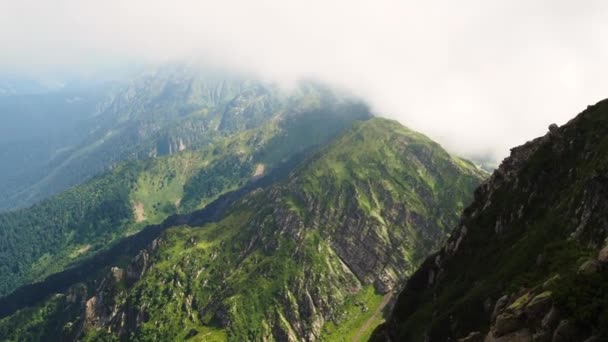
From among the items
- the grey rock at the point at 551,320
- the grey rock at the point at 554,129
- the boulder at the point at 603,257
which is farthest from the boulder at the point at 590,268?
the grey rock at the point at 554,129

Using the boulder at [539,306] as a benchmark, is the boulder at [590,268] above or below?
above

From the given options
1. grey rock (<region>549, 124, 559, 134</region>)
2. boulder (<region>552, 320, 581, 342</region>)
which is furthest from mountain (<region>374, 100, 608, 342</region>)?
grey rock (<region>549, 124, 559, 134</region>)

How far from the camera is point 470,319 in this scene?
397 ft

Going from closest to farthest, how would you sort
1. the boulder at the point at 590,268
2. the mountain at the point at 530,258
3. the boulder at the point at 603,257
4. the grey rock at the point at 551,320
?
1. the grey rock at the point at 551,320
2. the boulder at the point at 603,257
3. the mountain at the point at 530,258
4. the boulder at the point at 590,268

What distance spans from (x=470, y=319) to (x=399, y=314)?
64447 millimetres

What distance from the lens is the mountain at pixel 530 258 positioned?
249 ft

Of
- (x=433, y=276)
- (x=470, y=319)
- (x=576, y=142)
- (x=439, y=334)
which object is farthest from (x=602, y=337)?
(x=433, y=276)

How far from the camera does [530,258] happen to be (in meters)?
118

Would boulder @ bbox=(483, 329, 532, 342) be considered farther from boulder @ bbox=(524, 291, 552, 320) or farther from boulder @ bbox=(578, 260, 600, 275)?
boulder @ bbox=(578, 260, 600, 275)

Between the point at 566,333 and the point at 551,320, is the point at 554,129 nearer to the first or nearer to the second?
the point at 551,320

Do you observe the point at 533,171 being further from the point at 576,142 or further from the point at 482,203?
the point at 482,203

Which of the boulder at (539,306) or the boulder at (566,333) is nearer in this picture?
the boulder at (566,333)

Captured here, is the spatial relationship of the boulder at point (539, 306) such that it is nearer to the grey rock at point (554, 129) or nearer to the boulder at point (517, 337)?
the boulder at point (517, 337)

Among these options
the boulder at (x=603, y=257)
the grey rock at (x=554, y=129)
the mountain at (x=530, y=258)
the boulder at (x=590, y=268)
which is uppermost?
the grey rock at (x=554, y=129)
